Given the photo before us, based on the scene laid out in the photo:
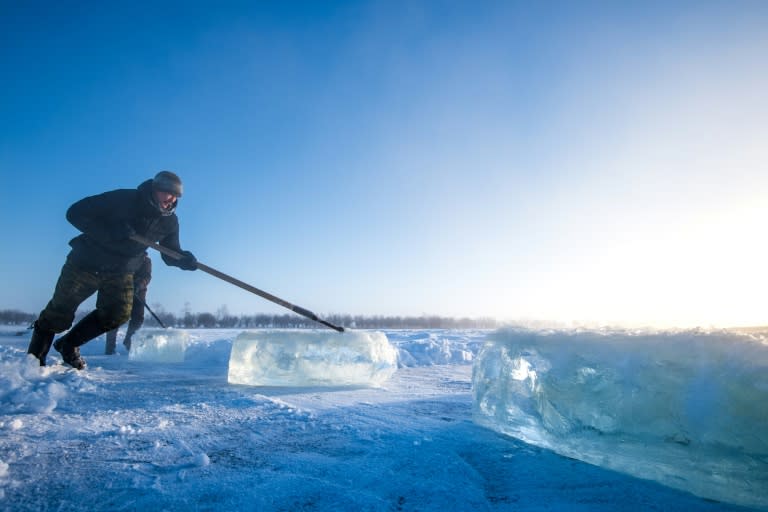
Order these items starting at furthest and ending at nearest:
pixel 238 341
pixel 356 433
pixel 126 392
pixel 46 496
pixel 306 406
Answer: pixel 238 341, pixel 126 392, pixel 306 406, pixel 356 433, pixel 46 496

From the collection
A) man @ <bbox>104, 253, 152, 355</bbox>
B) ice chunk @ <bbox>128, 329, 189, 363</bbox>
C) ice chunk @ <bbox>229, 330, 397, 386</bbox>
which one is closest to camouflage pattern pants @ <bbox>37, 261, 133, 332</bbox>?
ice chunk @ <bbox>229, 330, 397, 386</bbox>

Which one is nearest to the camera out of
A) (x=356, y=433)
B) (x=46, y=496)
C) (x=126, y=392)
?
(x=46, y=496)

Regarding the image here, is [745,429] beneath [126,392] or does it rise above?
above

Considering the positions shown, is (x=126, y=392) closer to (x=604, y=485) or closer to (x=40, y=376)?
(x=40, y=376)

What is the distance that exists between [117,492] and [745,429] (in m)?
1.88

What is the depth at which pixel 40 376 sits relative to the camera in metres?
2.76

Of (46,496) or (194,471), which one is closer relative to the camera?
(46,496)

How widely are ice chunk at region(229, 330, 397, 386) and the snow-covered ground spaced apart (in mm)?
790

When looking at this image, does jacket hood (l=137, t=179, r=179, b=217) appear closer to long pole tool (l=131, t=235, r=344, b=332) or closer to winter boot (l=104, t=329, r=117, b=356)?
long pole tool (l=131, t=235, r=344, b=332)

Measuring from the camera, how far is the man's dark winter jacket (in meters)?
3.35

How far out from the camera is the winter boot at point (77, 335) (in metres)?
3.59

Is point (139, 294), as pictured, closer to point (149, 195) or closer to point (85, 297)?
point (85, 297)

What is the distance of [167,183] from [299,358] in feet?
6.64

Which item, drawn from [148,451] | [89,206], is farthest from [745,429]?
[89,206]
